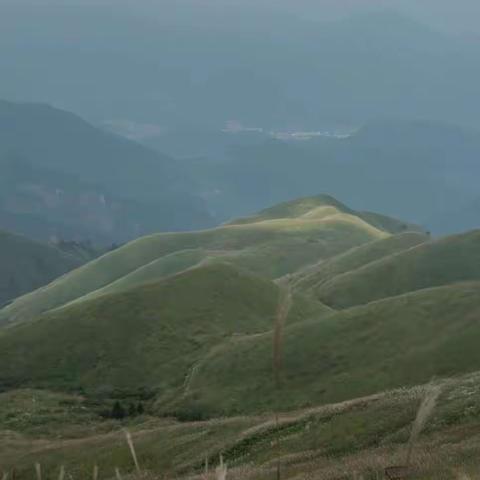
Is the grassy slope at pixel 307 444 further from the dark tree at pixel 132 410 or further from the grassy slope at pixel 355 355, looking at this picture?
the grassy slope at pixel 355 355

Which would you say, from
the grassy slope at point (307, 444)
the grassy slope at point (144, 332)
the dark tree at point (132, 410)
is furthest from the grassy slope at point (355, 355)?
the grassy slope at point (307, 444)

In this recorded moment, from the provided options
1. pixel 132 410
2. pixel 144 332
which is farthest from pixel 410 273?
pixel 132 410

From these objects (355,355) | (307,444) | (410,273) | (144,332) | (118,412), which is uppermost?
(307,444)

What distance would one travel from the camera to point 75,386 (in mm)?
94188

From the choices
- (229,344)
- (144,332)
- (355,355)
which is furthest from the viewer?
(144,332)

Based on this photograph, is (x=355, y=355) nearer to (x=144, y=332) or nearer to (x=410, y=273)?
(x=144, y=332)

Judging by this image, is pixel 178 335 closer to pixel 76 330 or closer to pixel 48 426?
pixel 76 330

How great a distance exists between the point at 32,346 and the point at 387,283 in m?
71.7

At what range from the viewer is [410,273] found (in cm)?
16038

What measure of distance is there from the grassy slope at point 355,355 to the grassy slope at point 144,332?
652 cm

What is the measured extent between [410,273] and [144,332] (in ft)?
231

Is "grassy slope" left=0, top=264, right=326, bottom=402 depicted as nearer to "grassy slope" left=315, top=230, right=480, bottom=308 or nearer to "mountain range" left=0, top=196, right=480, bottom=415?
"mountain range" left=0, top=196, right=480, bottom=415

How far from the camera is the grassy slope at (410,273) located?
5965 inches

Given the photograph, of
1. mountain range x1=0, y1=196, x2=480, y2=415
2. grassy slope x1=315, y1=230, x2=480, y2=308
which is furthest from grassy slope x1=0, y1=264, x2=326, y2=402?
grassy slope x1=315, y1=230, x2=480, y2=308
